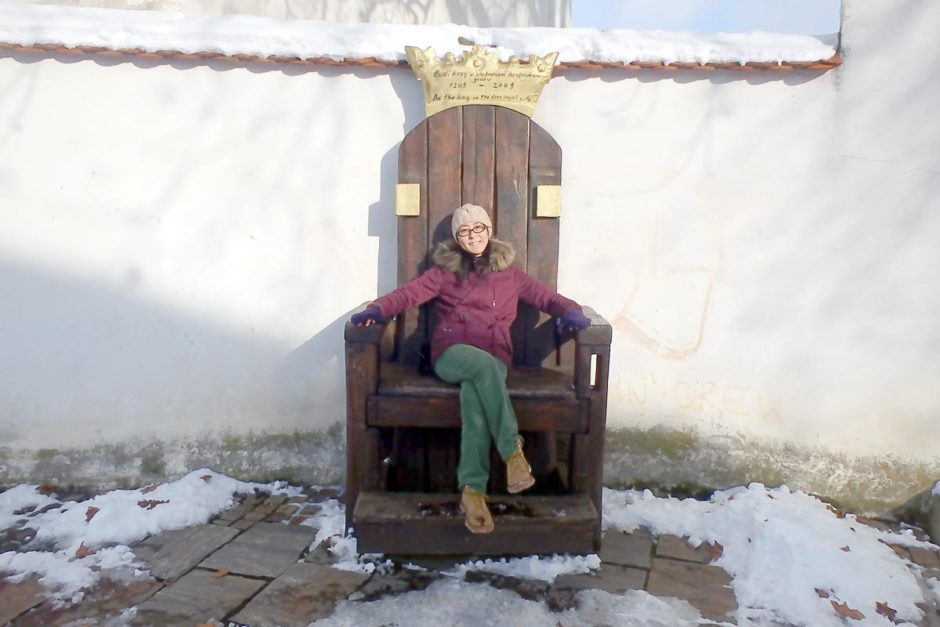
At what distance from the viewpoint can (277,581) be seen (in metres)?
2.80

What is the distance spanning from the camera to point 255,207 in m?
3.62

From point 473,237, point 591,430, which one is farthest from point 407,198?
point 591,430

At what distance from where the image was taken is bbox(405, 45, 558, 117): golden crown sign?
338 cm

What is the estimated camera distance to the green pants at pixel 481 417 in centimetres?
274

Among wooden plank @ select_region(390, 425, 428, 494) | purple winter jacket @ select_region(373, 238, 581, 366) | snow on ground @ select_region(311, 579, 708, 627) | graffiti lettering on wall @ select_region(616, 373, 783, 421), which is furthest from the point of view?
graffiti lettering on wall @ select_region(616, 373, 783, 421)

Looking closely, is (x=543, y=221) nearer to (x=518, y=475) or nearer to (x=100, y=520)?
(x=518, y=475)

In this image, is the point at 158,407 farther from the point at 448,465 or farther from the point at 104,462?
the point at 448,465

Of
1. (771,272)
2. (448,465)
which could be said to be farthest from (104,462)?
(771,272)

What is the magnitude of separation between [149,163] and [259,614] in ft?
7.68

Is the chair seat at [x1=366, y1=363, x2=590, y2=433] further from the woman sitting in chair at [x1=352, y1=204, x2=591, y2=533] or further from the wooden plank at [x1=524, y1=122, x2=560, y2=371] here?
the wooden plank at [x1=524, y1=122, x2=560, y2=371]

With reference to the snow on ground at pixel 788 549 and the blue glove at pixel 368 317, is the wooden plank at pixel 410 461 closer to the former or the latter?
the blue glove at pixel 368 317

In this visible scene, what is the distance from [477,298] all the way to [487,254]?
224mm

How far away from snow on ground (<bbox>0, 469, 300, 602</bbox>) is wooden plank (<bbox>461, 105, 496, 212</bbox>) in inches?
73.2

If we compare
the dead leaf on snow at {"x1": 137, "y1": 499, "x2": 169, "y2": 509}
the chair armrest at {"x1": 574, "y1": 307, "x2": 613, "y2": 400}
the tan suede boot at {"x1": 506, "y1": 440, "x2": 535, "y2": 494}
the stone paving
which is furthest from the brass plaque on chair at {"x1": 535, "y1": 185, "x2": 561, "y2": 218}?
the dead leaf on snow at {"x1": 137, "y1": 499, "x2": 169, "y2": 509}
